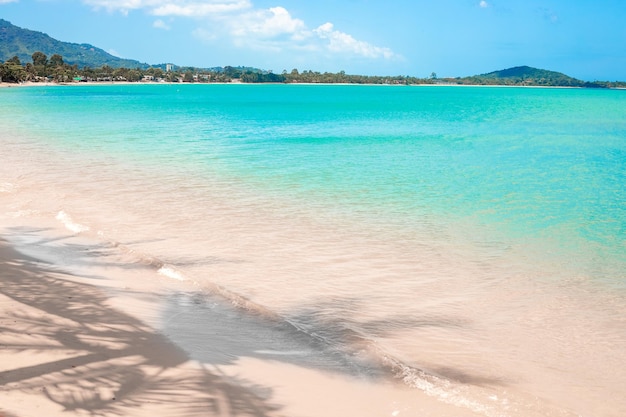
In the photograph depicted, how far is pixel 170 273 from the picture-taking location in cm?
922

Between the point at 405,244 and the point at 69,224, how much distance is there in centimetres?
695

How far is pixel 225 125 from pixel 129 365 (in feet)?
130

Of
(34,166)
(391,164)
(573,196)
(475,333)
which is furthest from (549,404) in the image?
Answer: (34,166)

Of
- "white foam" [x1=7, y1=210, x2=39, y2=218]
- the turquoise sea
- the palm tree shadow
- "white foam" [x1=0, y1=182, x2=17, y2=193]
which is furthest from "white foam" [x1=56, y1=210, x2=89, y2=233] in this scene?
the palm tree shadow

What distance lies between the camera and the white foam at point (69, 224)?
12031 millimetres

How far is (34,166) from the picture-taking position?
21.6 meters

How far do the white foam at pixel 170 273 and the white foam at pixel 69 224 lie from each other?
3.45 metres

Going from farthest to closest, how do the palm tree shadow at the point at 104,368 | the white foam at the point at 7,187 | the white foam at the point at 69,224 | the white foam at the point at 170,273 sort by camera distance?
1. the white foam at the point at 7,187
2. the white foam at the point at 69,224
3. the white foam at the point at 170,273
4. the palm tree shadow at the point at 104,368

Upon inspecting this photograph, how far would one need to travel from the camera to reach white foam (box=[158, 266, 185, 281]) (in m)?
9.05

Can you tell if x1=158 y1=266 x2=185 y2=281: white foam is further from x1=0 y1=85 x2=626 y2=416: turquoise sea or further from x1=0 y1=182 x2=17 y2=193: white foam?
x1=0 y1=182 x2=17 y2=193: white foam

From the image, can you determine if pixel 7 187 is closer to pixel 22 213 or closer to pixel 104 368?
pixel 22 213

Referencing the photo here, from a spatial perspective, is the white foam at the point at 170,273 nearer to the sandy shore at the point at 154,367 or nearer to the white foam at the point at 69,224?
the sandy shore at the point at 154,367

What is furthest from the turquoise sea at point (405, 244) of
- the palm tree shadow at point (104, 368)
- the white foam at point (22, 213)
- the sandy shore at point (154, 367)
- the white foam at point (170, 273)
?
the palm tree shadow at point (104, 368)

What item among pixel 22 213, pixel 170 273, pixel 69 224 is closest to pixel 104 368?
pixel 170 273
